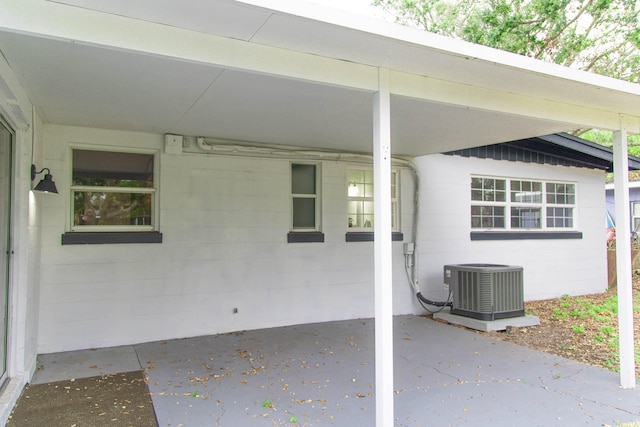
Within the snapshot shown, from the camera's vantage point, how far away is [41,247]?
495 cm

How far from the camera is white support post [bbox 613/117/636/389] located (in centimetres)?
413

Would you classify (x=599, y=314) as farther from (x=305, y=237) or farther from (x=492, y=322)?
(x=305, y=237)

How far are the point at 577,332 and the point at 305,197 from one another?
14.3ft

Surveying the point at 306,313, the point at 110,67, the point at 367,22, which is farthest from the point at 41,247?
the point at 367,22

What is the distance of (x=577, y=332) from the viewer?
6230mm

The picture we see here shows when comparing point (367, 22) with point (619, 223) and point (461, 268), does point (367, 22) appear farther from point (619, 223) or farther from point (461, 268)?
point (461, 268)

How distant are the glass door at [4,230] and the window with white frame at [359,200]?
176 inches

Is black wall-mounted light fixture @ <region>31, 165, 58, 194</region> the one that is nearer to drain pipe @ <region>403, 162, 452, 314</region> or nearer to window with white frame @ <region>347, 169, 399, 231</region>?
window with white frame @ <region>347, 169, 399, 231</region>

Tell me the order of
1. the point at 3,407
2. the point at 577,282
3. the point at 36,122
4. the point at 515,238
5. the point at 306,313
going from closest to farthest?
the point at 3,407 → the point at 36,122 → the point at 306,313 → the point at 515,238 → the point at 577,282

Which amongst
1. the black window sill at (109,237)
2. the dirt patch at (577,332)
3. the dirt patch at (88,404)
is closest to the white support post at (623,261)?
the dirt patch at (577,332)

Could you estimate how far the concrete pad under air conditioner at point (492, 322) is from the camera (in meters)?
6.21

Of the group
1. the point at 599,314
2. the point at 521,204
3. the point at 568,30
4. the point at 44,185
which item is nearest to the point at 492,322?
the point at 599,314

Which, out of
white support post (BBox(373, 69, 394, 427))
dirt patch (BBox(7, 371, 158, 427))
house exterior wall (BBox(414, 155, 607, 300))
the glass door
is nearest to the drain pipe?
house exterior wall (BBox(414, 155, 607, 300))

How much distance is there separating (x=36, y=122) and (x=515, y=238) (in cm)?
789
